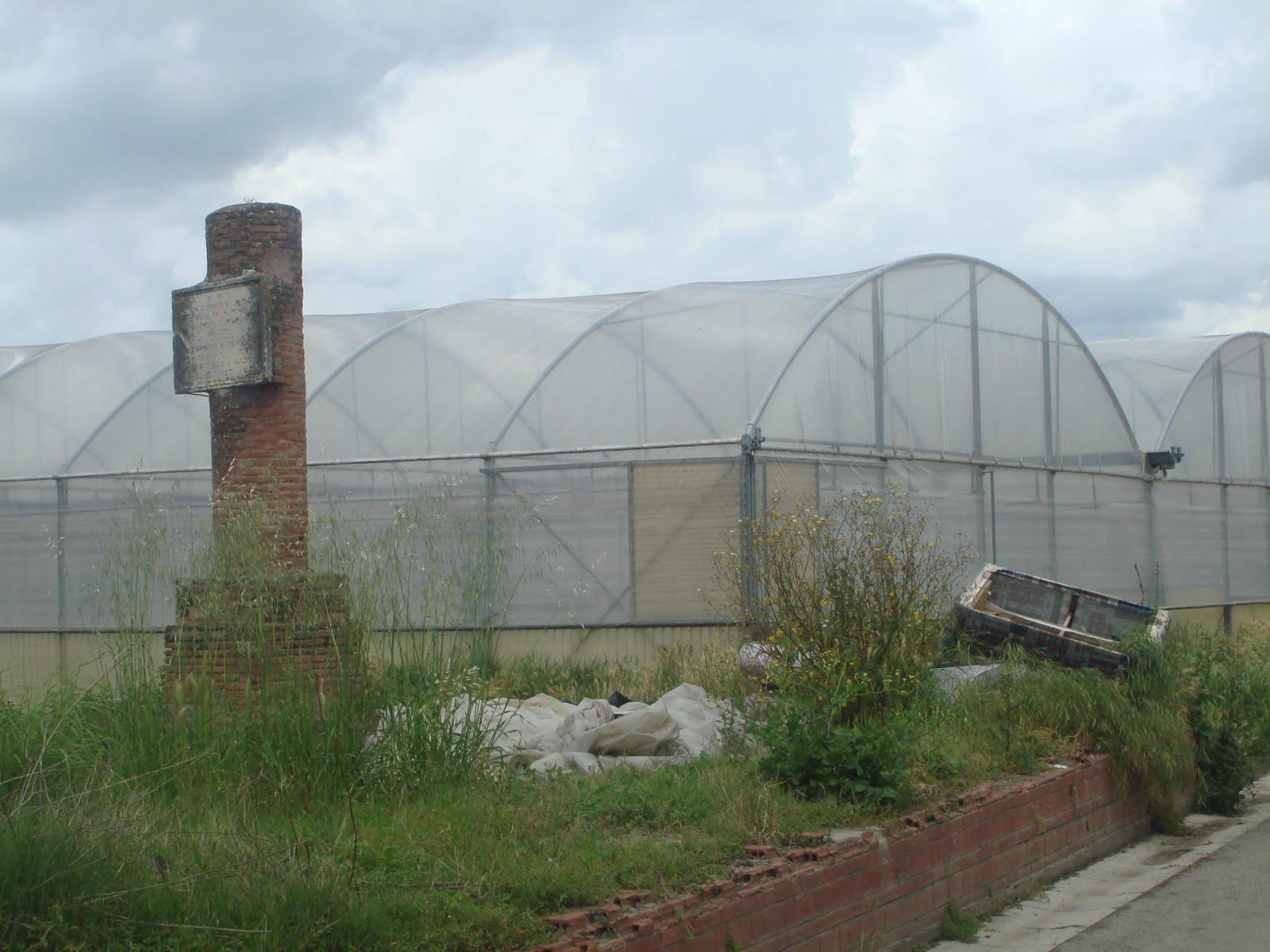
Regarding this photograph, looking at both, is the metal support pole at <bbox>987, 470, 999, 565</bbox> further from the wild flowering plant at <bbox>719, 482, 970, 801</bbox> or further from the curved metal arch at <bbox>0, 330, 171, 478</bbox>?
the curved metal arch at <bbox>0, 330, 171, 478</bbox>

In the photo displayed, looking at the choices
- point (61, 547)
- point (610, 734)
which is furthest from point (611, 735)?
point (61, 547)

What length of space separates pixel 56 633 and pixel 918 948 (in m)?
14.8

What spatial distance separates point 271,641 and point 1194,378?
61.3 ft

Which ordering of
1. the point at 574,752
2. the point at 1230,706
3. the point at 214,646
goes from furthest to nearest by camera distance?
the point at 1230,706 < the point at 574,752 < the point at 214,646

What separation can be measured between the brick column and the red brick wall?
532cm

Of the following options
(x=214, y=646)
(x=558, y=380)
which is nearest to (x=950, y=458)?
(x=558, y=380)

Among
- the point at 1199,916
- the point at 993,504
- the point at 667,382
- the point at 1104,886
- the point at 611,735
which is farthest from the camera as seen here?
the point at 993,504

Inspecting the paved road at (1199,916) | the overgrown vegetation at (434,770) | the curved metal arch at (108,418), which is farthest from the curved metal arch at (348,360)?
the paved road at (1199,916)

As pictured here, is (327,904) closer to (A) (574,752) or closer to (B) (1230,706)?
(A) (574,752)

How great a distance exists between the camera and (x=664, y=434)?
1463cm

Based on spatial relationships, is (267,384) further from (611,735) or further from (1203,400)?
(1203,400)

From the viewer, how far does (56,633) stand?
1831cm

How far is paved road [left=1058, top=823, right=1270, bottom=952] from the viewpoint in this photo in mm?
6898

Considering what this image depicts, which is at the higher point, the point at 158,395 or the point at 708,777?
the point at 158,395
